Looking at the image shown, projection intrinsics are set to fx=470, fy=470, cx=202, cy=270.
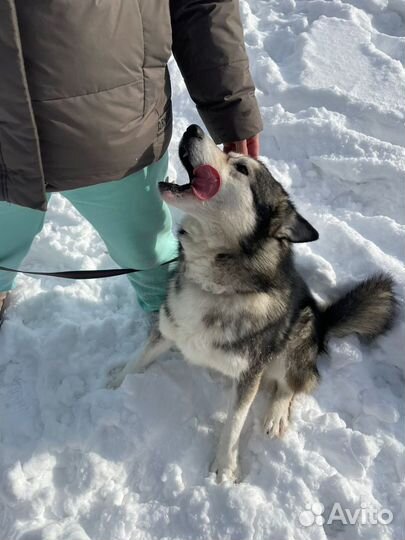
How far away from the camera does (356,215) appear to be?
10.3ft

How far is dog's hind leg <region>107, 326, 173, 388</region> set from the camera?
2.38 meters

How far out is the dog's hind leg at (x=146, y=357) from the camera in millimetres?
2375

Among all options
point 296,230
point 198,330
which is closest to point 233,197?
point 296,230

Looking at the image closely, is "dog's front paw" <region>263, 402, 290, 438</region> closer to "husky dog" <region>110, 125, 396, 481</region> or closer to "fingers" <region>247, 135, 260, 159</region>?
"husky dog" <region>110, 125, 396, 481</region>

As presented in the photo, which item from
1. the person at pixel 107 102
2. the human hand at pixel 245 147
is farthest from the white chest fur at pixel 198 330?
the human hand at pixel 245 147

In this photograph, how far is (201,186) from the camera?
1.87m

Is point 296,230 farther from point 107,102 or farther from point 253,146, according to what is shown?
point 107,102

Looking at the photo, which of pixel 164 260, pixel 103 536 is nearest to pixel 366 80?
pixel 164 260

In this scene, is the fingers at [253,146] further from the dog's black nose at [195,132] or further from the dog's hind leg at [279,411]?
the dog's hind leg at [279,411]

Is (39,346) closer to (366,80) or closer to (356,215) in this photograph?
(356,215)

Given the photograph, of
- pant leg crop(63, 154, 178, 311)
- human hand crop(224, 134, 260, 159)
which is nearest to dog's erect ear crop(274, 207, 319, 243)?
human hand crop(224, 134, 260, 159)

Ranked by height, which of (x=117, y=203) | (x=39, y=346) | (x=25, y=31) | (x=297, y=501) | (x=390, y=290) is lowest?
(x=39, y=346)

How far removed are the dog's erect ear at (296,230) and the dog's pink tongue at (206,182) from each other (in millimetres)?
320

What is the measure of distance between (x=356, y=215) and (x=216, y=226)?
1.62 m
